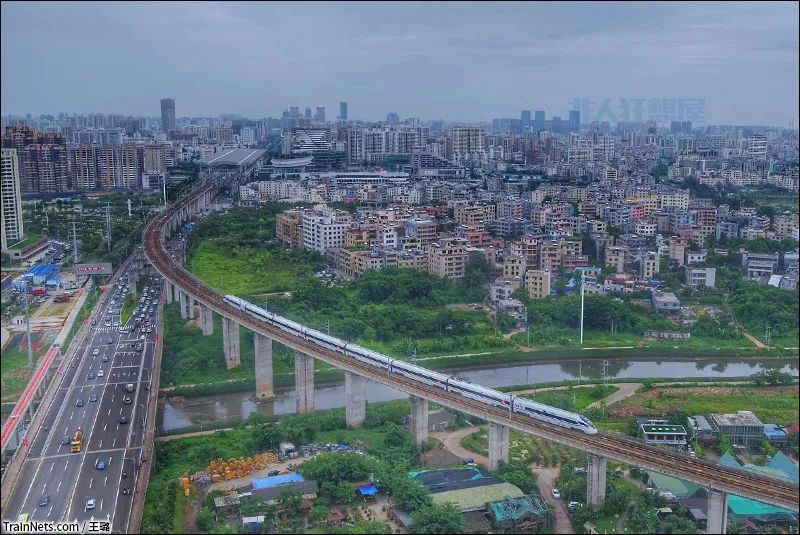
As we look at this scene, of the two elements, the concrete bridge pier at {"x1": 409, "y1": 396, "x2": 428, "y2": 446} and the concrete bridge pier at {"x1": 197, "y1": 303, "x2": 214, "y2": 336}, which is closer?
the concrete bridge pier at {"x1": 409, "y1": 396, "x2": 428, "y2": 446}

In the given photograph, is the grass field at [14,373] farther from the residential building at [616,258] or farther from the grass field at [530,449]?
the residential building at [616,258]

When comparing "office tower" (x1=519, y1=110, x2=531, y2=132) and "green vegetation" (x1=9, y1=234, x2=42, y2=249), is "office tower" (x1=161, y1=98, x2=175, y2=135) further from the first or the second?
"office tower" (x1=519, y1=110, x2=531, y2=132)

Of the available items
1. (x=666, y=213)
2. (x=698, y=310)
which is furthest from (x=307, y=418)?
(x=666, y=213)

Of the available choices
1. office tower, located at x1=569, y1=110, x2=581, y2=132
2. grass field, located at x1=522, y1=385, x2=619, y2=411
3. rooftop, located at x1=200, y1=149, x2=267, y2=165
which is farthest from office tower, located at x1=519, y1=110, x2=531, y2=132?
grass field, located at x1=522, y1=385, x2=619, y2=411

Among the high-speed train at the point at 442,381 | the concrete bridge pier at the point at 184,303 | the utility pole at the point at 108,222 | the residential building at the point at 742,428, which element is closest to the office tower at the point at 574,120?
the utility pole at the point at 108,222

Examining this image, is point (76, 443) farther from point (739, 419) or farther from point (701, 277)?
point (701, 277)

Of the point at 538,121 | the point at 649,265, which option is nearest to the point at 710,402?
the point at 649,265
